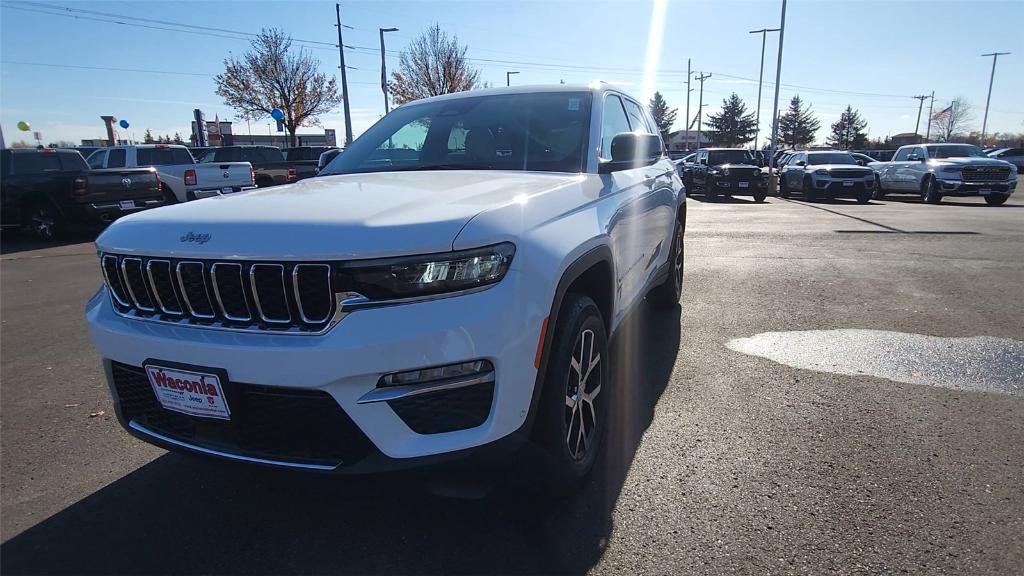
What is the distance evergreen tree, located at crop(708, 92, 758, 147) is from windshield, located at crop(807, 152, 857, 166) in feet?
229

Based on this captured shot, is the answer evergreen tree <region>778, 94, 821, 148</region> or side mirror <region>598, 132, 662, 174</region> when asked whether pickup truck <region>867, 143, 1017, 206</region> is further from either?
evergreen tree <region>778, 94, 821, 148</region>

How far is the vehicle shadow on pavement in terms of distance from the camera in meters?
2.18

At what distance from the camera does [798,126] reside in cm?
8775

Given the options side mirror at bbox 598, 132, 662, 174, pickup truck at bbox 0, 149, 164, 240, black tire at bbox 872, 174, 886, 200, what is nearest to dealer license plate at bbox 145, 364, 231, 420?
side mirror at bbox 598, 132, 662, 174

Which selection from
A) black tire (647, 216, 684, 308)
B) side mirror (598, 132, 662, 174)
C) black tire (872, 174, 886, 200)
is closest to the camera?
side mirror (598, 132, 662, 174)

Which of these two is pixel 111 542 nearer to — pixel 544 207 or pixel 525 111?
pixel 544 207

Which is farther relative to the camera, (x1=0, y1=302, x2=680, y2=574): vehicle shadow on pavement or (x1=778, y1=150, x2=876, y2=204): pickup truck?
(x1=778, y1=150, x2=876, y2=204): pickup truck

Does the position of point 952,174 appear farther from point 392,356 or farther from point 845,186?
point 392,356

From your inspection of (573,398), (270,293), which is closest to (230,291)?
(270,293)

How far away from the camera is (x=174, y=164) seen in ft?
46.1

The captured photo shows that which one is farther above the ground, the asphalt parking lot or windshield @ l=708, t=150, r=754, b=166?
windshield @ l=708, t=150, r=754, b=166

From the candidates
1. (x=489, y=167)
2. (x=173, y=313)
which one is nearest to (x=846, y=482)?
(x=489, y=167)

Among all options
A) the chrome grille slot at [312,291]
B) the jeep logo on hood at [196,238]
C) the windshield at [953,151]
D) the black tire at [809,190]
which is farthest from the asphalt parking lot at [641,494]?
the windshield at [953,151]

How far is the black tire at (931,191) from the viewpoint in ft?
55.4
